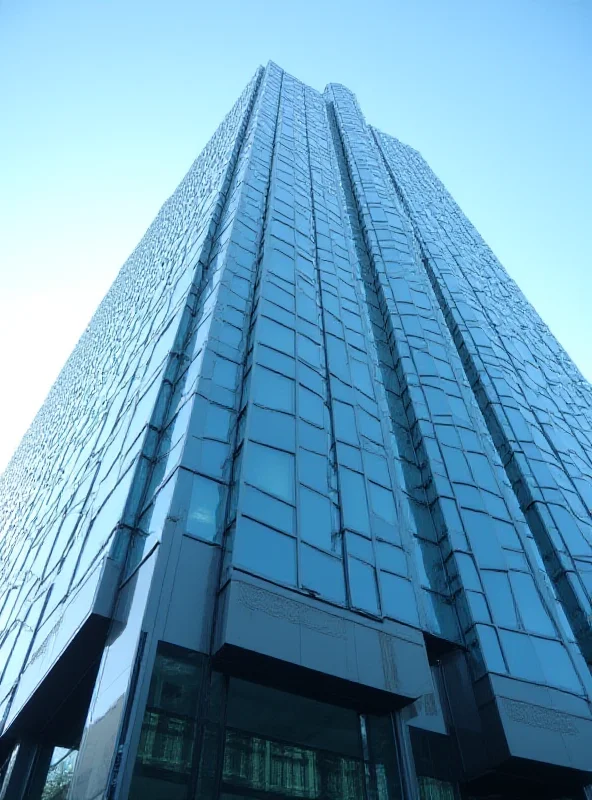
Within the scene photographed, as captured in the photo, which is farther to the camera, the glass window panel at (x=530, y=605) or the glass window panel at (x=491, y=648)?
the glass window panel at (x=530, y=605)

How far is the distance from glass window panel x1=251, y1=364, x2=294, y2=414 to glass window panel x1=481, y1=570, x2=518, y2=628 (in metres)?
7.52

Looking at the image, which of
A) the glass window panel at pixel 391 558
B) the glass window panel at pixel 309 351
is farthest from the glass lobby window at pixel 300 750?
the glass window panel at pixel 309 351

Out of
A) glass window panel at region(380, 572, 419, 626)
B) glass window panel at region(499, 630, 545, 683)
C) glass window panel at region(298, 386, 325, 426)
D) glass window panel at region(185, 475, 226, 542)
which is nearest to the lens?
glass window panel at region(185, 475, 226, 542)

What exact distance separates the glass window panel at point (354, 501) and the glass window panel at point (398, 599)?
4.67ft

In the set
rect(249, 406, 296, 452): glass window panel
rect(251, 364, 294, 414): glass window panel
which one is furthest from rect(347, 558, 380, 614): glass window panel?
rect(251, 364, 294, 414): glass window panel

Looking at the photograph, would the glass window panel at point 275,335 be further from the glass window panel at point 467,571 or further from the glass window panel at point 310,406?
the glass window panel at point 467,571

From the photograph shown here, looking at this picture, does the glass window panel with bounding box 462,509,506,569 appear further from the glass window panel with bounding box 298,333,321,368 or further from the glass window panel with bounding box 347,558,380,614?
the glass window panel with bounding box 298,333,321,368

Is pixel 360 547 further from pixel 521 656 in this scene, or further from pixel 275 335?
pixel 275 335

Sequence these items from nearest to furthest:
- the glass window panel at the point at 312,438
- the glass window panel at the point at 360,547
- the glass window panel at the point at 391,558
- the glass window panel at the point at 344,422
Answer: the glass window panel at the point at 360,547 → the glass window panel at the point at 391,558 → the glass window panel at the point at 312,438 → the glass window panel at the point at 344,422

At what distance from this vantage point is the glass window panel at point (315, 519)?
558 inches

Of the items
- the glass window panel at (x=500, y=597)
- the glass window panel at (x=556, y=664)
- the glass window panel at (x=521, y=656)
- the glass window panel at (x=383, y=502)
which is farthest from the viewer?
the glass window panel at (x=383, y=502)

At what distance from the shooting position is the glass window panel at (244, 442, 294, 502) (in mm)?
14406

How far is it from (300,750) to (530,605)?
348 inches

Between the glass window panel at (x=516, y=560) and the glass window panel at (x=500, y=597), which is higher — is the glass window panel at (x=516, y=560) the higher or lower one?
the higher one
